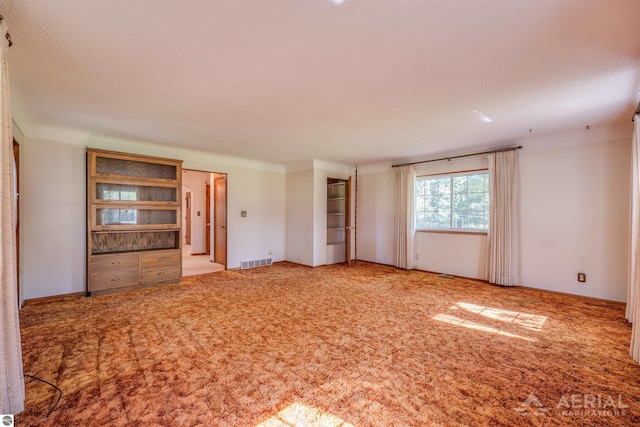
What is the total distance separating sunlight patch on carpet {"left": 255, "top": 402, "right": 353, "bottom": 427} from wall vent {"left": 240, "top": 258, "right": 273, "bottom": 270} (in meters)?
4.68

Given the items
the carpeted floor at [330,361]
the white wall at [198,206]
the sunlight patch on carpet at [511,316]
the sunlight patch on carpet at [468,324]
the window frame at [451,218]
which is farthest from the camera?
the white wall at [198,206]

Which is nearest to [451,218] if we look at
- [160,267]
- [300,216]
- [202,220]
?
[300,216]

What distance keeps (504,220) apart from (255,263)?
196 inches

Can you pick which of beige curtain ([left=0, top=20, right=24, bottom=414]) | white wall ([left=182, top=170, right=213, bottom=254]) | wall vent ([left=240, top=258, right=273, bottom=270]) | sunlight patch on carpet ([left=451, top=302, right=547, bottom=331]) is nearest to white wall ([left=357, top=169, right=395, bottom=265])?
wall vent ([left=240, top=258, right=273, bottom=270])

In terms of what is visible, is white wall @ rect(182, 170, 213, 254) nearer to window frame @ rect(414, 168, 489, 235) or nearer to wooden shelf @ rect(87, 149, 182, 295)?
wooden shelf @ rect(87, 149, 182, 295)

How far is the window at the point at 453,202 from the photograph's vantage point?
17.3 feet

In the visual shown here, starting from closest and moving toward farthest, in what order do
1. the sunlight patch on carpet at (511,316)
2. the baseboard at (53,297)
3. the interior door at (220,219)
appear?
the sunlight patch on carpet at (511,316) → the baseboard at (53,297) → the interior door at (220,219)

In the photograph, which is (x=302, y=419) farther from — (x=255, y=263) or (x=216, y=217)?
(x=216, y=217)

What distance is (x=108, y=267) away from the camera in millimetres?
4293

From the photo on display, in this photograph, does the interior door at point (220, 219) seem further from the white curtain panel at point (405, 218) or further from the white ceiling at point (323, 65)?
the white curtain panel at point (405, 218)

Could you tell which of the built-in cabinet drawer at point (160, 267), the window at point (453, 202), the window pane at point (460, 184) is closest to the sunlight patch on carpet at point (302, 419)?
the built-in cabinet drawer at point (160, 267)

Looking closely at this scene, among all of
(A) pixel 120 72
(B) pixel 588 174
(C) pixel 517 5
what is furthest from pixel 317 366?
(B) pixel 588 174

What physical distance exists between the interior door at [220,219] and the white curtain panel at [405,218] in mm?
3776

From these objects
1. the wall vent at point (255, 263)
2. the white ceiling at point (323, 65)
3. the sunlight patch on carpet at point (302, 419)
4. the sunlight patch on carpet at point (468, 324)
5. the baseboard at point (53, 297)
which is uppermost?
the white ceiling at point (323, 65)
